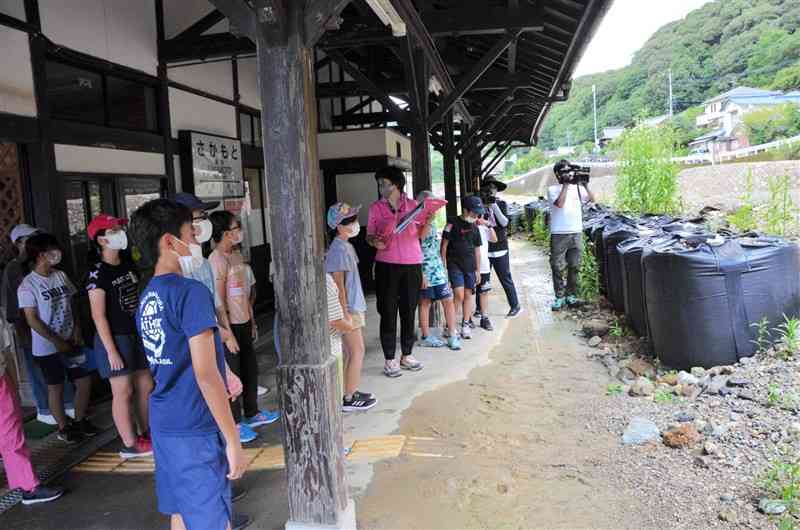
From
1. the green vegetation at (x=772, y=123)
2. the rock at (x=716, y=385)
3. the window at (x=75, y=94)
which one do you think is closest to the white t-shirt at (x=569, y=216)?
the rock at (x=716, y=385)

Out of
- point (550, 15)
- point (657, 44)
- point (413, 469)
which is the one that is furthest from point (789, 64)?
point (413, 469)

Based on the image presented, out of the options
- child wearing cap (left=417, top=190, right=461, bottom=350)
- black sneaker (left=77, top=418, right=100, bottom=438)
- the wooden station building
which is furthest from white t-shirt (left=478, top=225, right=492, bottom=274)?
black sneaker (left=77, top=418, right=100, bottom=438)

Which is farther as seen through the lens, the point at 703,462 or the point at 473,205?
the point at 473,205

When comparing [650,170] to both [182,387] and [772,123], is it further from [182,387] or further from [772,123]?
[772,123]

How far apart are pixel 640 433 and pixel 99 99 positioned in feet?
14.9

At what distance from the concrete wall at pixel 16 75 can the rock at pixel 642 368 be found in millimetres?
4573

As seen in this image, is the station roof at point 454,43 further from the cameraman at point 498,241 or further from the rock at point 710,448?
the rock at point 710,448

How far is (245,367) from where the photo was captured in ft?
A: 13.4

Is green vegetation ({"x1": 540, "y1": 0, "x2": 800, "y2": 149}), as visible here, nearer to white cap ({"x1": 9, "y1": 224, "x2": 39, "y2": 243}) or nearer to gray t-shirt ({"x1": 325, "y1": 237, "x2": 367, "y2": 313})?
gray t-shirt ({"x1": 325, "y1": 237, "x2": 367, "y2": 313})

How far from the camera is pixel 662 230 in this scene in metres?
5.49

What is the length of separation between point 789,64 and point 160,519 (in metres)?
71.4

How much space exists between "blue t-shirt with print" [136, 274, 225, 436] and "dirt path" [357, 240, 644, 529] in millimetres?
1199

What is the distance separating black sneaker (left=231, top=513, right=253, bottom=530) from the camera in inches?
113

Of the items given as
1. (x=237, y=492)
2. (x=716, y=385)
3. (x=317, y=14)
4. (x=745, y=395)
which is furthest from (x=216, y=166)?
(x=745, y=395)
